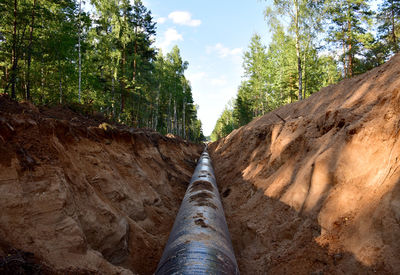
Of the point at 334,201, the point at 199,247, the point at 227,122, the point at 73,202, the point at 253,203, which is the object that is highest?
the point at 227,122

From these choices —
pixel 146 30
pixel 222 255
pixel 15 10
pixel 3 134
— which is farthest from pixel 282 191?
pixel 146 30

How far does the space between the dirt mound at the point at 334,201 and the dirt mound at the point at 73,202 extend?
2.70 m

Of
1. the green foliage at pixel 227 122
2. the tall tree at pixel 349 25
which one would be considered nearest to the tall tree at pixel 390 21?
the tall tree at pixel 349 25

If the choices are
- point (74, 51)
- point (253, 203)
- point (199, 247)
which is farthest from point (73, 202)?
point (74, 51)

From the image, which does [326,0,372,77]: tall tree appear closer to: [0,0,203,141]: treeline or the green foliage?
[0,0,203,141]: treeline

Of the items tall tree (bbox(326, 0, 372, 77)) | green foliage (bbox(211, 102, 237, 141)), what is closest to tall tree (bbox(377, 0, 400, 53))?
tall tree (bbox(326, 0, 372, 77))

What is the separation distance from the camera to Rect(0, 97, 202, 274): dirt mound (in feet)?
10.3

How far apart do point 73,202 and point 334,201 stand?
526 centimetres

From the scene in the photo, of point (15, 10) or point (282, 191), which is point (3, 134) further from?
point (15, 10)

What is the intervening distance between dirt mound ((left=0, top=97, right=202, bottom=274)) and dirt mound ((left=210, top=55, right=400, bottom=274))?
2703 mm

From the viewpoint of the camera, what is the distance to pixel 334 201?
406cm

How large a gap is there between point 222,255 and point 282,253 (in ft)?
5.14

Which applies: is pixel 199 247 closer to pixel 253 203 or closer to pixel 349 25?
pixel 253 203

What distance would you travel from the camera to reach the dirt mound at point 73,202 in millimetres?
3143
